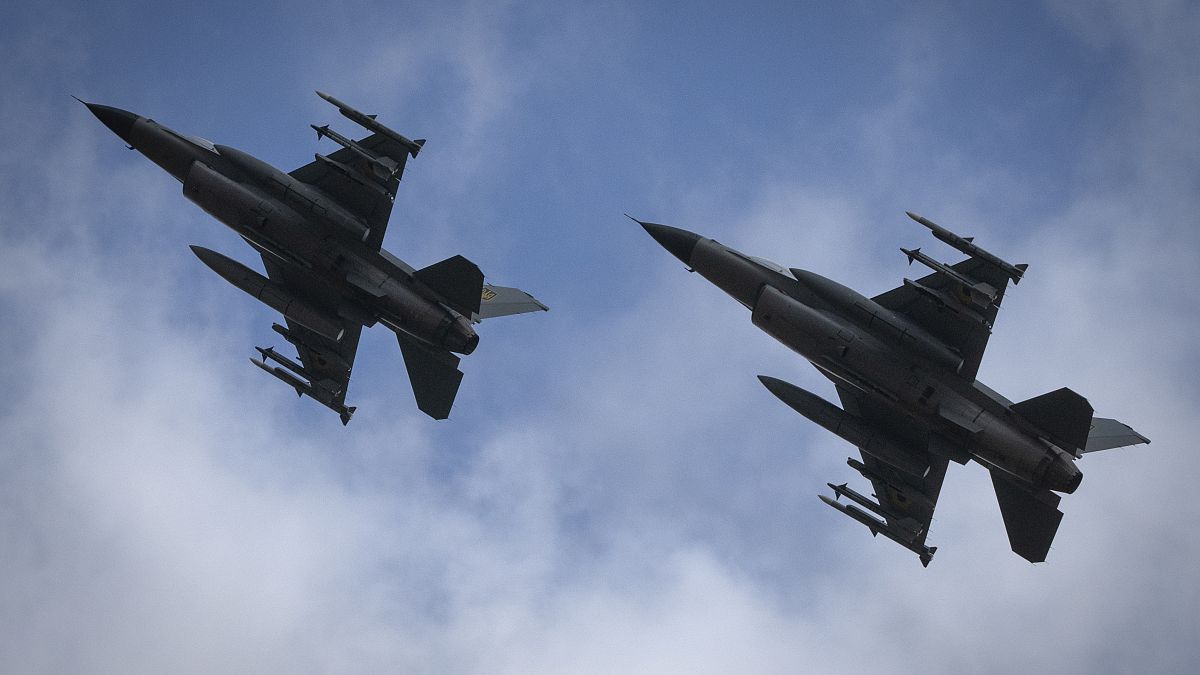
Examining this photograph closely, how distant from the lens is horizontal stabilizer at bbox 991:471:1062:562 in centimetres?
4422

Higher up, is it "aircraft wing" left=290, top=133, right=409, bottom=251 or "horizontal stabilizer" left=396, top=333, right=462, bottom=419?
"aircraft wing" left=290, top=133, right=409, bottom=251

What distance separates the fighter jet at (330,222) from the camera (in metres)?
42.8

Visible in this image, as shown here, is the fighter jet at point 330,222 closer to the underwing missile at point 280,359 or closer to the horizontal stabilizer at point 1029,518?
the underwing missile at point 280,359

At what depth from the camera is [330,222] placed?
142 feet

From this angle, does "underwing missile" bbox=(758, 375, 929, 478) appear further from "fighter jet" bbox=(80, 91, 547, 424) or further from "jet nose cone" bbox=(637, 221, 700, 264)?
"fighter jet" bbox=(80, 91, 547, 424)

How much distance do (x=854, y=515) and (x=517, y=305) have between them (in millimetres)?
13614

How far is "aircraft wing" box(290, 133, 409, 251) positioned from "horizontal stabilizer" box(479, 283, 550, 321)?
15.0 feet

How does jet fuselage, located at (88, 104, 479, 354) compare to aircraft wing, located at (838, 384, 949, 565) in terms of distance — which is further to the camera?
aircraft wing, located at (838, 384, 949, 565)

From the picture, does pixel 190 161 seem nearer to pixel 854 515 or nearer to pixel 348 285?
pixel 348 285

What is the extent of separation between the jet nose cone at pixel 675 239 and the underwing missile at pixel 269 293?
1113cm

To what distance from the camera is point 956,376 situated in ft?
140

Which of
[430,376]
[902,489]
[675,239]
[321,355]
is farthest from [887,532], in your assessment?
[321,355]

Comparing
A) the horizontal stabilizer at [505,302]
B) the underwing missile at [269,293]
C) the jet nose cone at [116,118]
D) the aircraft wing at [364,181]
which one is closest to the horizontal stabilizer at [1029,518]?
the horizontal stabilizer at [505,302]

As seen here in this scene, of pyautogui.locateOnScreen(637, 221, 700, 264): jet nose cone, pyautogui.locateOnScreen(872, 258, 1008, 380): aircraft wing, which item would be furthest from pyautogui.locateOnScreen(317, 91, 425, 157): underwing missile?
pyautogui.locateOnScreen(872, 258, 1008, 380): aircraft wing
